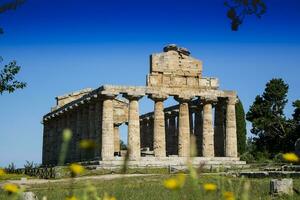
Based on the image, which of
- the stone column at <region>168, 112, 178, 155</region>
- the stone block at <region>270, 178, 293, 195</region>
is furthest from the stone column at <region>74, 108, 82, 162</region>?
the stone block at <region>270, 178, 293, 195</region>

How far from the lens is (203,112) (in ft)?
165

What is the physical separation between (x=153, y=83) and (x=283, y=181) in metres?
32.5

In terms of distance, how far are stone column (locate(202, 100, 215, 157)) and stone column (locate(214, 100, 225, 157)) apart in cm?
248

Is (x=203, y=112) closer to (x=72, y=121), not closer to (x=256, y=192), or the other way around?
(x=72, y=121)

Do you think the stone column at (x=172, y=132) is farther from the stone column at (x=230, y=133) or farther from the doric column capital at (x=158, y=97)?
the doric column capital at (x=158, y=97)

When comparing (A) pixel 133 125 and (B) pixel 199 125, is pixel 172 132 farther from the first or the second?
(A) pixel 133 125

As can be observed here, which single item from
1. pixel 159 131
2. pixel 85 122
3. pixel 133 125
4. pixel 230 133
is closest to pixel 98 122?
pixel 133 125

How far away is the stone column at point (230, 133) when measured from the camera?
49.8 meters

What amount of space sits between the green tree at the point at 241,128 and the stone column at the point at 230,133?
11.0 m

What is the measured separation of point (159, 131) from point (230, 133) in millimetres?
7207

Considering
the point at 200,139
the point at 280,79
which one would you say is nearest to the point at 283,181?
the point at 200,139

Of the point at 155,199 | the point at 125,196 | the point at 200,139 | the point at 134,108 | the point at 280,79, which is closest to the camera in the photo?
the point at 155,199

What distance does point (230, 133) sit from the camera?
50125 millimetres

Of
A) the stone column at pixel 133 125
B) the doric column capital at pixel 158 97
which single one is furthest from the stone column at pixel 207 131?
the stone column at pixel 133 125
